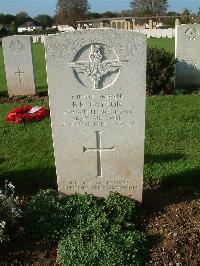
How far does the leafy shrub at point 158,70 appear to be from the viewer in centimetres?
1098

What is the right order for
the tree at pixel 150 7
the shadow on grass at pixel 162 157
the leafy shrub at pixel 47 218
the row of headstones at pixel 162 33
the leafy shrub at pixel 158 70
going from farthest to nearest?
the tree at pixel 150 7 → the row of headstones at pixel 162 33 → the leafy shrub at pixel 158 70 → the shadow on grass at pixel 162 157 → the leafy shrub at pixel 47 218

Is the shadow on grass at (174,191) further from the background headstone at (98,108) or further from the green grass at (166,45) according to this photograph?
the green grass at (166,45)

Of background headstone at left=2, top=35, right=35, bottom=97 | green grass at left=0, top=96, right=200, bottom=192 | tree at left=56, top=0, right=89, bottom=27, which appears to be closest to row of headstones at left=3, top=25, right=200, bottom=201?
green grass at left=0, top=96, right=200, bottom=192

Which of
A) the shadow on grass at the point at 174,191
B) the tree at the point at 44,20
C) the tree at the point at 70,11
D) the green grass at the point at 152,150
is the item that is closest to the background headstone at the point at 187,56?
the green grass at the point at 152,150

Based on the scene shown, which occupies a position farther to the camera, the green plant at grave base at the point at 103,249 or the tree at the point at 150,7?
the tree at the point at 150,7

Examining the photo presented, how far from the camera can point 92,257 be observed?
399 centimetres

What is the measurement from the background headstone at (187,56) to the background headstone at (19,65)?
14.3 ft

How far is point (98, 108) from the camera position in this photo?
4598 millimetres

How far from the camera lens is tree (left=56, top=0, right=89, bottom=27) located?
63719mm

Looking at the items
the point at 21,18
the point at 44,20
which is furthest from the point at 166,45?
the point at 44,20

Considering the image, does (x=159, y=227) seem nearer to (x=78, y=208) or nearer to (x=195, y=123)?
(x=78, y=208)

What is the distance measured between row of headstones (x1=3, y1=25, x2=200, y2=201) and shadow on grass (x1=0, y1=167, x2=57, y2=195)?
81 centimetres

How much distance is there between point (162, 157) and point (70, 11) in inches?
2424

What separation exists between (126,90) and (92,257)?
1.79m
